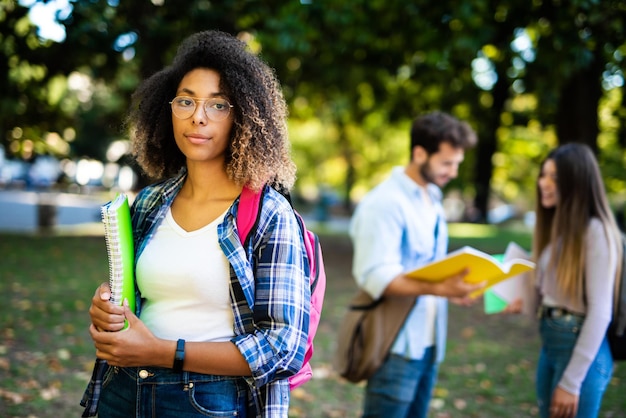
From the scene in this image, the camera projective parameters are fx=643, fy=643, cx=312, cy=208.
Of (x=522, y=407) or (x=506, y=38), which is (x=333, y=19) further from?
(x=522, y=407)

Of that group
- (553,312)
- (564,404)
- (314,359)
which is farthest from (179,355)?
(314,359)

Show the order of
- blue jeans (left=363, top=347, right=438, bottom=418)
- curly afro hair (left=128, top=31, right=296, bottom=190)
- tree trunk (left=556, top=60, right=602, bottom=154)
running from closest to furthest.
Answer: curly afro hair (left=128, top=31, right=296, bottom=190) → blue jeans (left=363, top=347, right=438, bottom=418) → tree trunk (left=556, top=60, right=602, bottom=154)

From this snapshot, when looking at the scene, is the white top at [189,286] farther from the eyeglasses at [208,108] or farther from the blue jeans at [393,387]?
the blue jeans at [393,387]

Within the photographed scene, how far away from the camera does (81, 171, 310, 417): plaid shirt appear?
1.87 meters

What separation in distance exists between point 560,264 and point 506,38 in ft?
20.3

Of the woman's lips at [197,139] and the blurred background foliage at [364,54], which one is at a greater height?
the blurred background foliage at [364,54]

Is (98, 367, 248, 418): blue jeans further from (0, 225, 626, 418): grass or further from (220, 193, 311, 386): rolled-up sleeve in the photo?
(0, 225, 626, 418): grass

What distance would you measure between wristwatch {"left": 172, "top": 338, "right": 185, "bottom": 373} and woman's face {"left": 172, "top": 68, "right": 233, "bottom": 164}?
59 cm

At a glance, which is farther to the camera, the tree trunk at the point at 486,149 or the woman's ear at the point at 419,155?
the tree trunk at the point at 486,149

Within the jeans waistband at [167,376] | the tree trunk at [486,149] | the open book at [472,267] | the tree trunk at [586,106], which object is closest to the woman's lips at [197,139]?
the jeans waistband at [167,376]

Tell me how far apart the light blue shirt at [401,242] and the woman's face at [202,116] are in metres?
1.52

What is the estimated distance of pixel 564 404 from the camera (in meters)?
3.02

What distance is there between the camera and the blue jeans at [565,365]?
3.06 meters

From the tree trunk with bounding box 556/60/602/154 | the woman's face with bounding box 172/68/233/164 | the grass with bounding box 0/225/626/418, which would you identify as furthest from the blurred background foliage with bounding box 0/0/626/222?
the grass with bounding box 0/225/626/418
